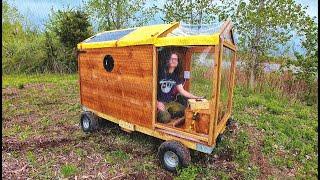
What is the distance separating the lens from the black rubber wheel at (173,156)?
4.66 metres

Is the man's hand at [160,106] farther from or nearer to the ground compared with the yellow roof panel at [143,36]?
nearer to the ground

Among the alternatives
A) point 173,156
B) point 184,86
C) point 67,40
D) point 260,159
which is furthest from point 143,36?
point 67,40

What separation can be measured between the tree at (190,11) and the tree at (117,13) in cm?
535

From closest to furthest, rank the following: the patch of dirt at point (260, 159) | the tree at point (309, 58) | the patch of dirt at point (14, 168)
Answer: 1. the patch of dirt at point (14, 168)
2. the patch of dirt at point (260, 159)
3. the tree at point (309, 58)

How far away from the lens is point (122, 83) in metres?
5.60

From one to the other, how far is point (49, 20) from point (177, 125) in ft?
65.1

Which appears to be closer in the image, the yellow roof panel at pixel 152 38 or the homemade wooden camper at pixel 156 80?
the yellow roof panel at pixel 152 38

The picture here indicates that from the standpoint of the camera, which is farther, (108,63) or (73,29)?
(73,29)

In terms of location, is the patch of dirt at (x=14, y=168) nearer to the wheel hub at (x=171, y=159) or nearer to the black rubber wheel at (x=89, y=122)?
the black rubber wheel at (x=89, y=122)

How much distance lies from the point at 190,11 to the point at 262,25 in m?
4.14

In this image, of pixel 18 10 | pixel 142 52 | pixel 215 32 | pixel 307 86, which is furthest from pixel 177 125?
pixel 18 10

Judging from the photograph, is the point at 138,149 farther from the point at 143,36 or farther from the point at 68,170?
the point at 143,36

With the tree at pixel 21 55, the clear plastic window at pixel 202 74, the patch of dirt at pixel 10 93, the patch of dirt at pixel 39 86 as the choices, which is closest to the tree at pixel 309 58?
the clear plastic window at pixel 202 74

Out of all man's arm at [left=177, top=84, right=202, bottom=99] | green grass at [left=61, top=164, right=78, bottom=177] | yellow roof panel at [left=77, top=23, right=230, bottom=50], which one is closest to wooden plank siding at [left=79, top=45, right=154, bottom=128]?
yellow roof panel at [left=77, top=23, right=230, bottom=50]
